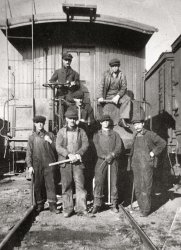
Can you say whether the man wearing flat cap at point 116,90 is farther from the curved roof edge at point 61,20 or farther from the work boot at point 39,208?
the work boot at point 39,208

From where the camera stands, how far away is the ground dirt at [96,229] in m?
4.69

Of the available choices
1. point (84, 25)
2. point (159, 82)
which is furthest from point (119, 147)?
point (159, 82)

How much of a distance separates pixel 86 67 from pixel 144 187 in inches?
178

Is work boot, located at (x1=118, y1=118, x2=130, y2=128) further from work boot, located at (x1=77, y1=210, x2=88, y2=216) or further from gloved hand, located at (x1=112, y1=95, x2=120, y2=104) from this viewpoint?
work boot, located at (x1=77, y1=210, x2=88, y2=216)

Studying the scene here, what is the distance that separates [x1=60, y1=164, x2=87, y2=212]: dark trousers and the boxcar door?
11.3 ft

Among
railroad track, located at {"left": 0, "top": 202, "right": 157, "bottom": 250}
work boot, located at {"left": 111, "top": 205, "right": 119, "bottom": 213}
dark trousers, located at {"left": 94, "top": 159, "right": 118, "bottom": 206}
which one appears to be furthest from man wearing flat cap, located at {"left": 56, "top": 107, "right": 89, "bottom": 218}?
railroad track, located at {"left": 0, "top": 202, "right": 157, "bottom": 250}

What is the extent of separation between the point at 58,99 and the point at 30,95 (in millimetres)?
1864

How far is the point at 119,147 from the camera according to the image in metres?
6.75

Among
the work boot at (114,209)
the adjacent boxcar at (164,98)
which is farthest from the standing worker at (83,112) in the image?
the adjacent boxcar at (164,98)

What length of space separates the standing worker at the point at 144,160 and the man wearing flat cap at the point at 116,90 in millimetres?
1204

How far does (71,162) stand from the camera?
6.31m

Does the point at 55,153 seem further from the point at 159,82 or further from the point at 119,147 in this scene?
the point at 159,82

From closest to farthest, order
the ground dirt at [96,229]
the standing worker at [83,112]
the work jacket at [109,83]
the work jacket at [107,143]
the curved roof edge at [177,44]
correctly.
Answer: the ground dirt at [96,229]
the work jacket at [107,143]
the standing worker at [83,112]
the work jacket at [109,83]
the curved roof edge at [177,44]

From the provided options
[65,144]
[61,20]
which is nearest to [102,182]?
[65,144]
